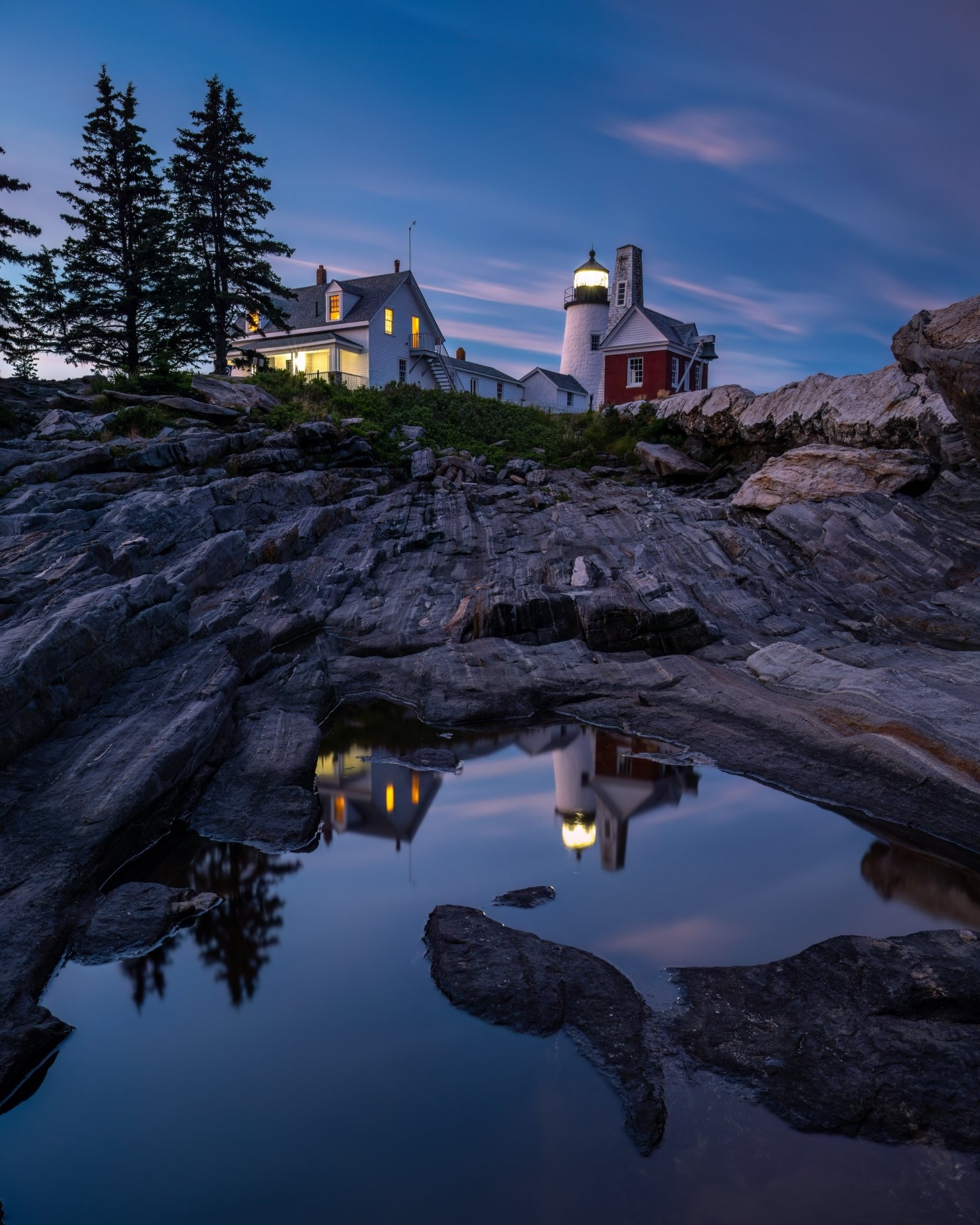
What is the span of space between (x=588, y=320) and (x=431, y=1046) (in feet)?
213

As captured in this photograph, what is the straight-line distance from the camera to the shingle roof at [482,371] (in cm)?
6159

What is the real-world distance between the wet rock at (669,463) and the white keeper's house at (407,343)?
8.53 m

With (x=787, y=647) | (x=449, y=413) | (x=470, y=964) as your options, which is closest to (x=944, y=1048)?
(x=470, y=964)

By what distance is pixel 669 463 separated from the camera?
34.2 metres

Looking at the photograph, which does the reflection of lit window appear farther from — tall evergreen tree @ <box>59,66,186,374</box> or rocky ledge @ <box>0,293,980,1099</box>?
tall evergreen tree @ <box>59,66,186,374</box>

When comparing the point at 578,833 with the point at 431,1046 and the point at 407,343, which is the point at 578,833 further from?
the point at 407,343

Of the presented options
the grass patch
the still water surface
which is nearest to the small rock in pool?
the still water surface

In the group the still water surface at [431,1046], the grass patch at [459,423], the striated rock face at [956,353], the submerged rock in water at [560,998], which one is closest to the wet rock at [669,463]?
the grass patch at [459,423]

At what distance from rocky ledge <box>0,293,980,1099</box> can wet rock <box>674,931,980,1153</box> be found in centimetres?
382

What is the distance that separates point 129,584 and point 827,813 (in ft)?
43.9

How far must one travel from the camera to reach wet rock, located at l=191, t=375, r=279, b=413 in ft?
112

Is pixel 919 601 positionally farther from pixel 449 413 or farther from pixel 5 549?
pixel 449 413

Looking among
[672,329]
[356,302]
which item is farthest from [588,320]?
[356,302]

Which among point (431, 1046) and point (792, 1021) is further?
point (431, 1046)
